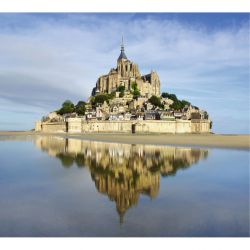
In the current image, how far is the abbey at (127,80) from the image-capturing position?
343 ft

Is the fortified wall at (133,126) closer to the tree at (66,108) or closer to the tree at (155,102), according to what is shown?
the tree at (66,108)

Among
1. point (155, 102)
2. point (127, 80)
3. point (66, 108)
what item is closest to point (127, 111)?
point (155, 102)

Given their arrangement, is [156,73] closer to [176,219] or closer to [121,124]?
[121,124]

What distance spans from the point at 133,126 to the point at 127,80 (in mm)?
29701

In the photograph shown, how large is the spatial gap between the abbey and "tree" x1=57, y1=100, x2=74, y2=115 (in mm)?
11496

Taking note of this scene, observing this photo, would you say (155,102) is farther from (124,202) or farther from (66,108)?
(124,202)

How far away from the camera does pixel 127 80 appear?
104m

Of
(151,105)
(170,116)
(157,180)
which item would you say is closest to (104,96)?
(151,105)

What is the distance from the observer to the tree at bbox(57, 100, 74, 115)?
319ft

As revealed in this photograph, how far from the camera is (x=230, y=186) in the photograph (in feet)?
34.7

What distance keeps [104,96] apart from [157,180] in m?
88.1

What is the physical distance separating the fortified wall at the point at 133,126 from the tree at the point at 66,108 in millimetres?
8836

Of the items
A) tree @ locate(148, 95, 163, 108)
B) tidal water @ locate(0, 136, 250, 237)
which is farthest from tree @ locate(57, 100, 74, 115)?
tidal water @ locate(0, 136, 250, 237)
